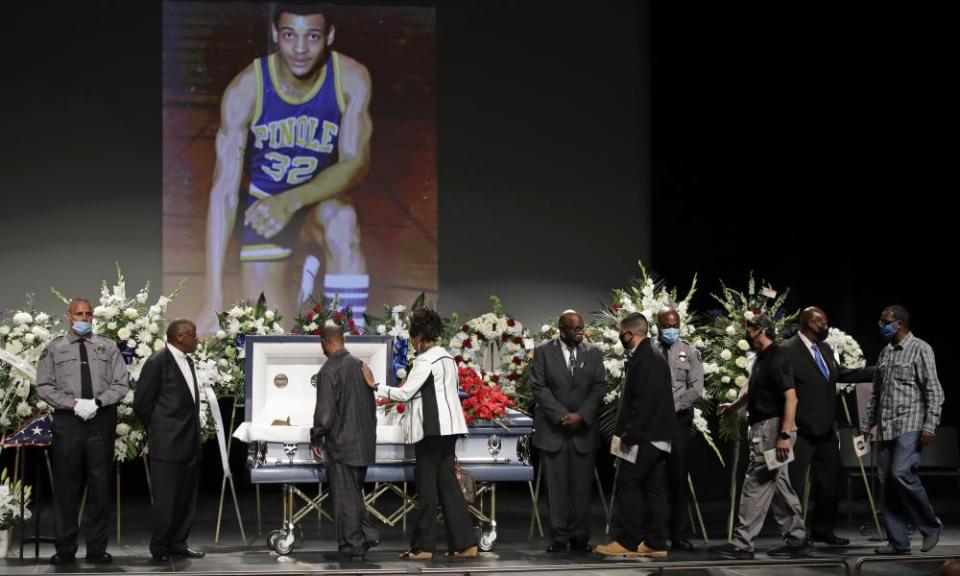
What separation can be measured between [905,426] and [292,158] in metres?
6.05

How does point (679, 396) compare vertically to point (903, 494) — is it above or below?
above

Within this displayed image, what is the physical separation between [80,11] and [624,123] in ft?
16.5

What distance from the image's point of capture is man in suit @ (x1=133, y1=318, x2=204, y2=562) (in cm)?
693

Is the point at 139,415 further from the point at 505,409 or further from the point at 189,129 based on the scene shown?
the point at 189,129

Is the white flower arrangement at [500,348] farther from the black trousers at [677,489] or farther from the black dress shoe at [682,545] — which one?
the black dress shoe at [682,545]

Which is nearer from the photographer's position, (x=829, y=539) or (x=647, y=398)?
(x=647, y=398)

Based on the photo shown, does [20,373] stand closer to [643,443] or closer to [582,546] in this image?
[582,546]

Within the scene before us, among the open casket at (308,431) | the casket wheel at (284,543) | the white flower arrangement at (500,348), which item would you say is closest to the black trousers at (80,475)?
the open casket at (308,431)

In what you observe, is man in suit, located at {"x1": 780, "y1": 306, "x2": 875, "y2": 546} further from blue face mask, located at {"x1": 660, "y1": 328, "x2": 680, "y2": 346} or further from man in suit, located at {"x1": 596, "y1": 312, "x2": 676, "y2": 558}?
man in suit, located at {"x1": 596, "y1": 312, "x2": 676, "y2": 558}

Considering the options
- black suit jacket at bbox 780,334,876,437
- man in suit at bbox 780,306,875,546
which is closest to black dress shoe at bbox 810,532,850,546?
man in suit at bbox 780,306,875,546

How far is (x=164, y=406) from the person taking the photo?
696 cm

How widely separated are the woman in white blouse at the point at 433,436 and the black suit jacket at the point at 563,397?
54cm

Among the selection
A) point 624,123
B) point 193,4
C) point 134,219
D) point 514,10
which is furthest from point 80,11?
point 624,123

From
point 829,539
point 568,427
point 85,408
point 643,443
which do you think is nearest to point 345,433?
point 568,427
